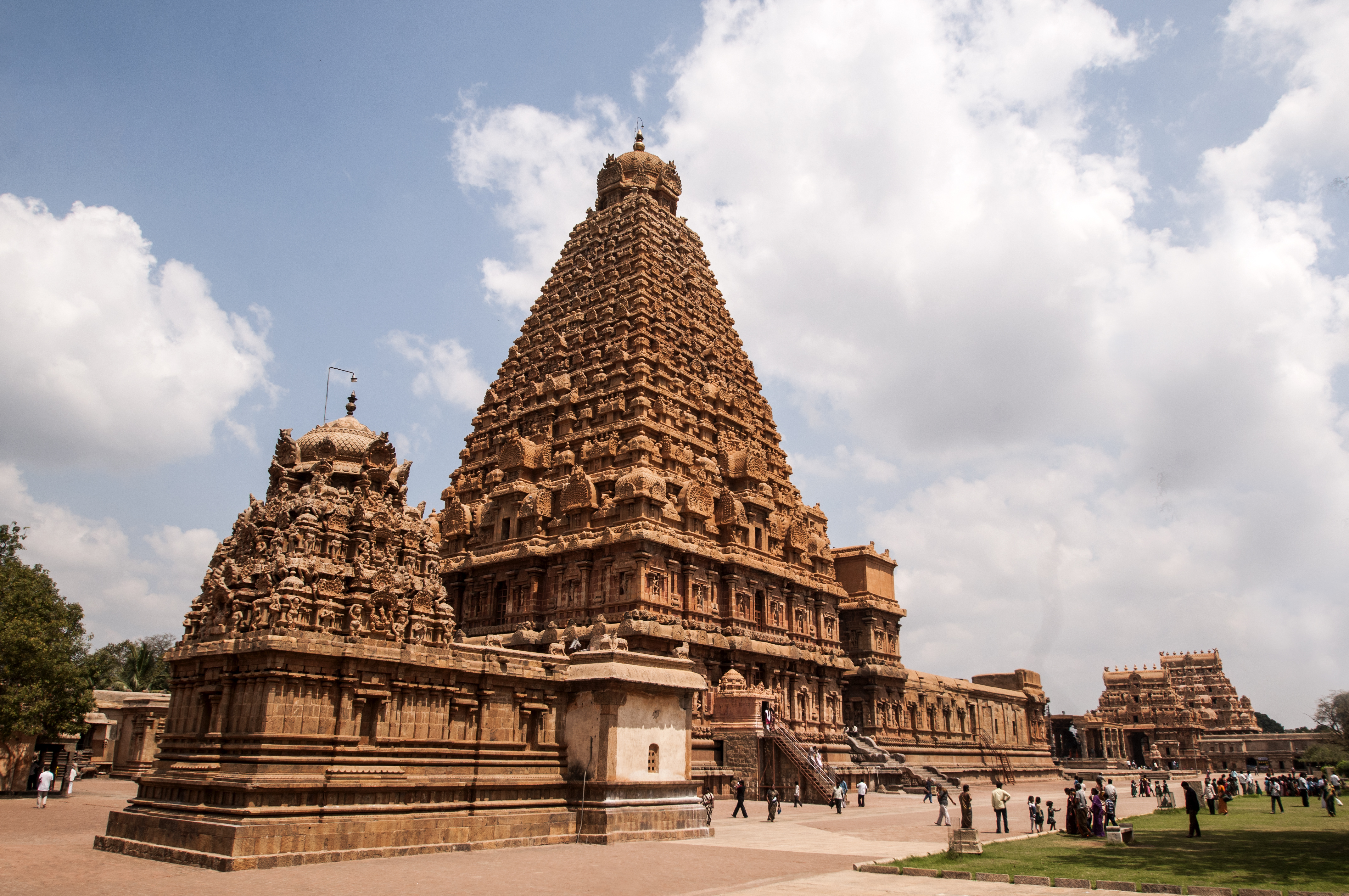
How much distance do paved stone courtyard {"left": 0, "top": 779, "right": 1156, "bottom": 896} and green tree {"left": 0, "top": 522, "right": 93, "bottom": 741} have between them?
647cm

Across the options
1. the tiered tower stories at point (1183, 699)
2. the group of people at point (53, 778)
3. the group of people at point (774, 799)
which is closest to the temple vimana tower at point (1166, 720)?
the tiered tower stories at point (1183, 699)

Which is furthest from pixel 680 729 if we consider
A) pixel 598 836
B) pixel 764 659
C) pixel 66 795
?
pixel 66 795

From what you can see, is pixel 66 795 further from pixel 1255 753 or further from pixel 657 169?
pixel 1255 753

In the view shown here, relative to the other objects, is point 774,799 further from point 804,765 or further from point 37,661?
point 37,661

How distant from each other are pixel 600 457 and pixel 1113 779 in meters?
44.5

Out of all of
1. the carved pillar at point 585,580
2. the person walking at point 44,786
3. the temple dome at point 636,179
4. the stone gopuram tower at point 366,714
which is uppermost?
the temple dome at point 636,179

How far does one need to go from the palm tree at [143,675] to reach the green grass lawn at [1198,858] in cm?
6316

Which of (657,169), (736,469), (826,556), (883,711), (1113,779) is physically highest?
(657,169)

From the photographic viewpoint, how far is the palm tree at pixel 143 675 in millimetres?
67375

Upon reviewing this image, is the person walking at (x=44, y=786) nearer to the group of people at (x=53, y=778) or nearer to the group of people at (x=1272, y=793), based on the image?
the group of people at (x=53, y=778)

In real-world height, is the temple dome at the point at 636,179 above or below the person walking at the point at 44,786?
above

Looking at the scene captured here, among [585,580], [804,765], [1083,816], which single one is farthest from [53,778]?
[1083,816]

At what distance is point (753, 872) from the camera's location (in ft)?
56.9

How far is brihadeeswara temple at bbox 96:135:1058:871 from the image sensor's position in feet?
61.3
